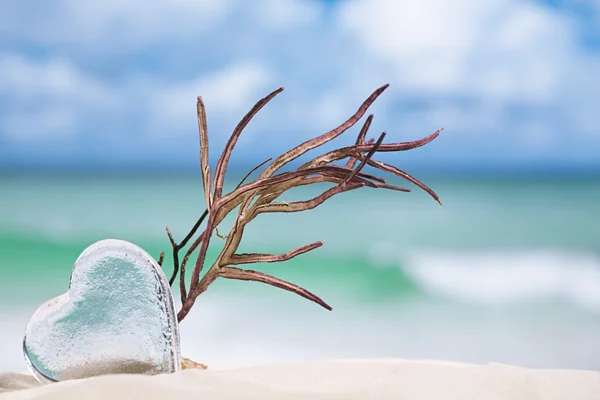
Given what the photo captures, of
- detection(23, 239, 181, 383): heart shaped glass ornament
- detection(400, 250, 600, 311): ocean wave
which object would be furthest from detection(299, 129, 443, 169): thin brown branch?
detection(400, 250, 600, 311): ocean wave

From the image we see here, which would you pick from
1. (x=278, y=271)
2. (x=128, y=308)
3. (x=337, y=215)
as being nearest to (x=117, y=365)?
(x=128, y=308)

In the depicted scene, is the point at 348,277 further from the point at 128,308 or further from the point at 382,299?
the point at 128,308

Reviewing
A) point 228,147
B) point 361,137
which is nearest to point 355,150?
point 361,137

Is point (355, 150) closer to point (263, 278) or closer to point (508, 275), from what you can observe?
point (263, 278)

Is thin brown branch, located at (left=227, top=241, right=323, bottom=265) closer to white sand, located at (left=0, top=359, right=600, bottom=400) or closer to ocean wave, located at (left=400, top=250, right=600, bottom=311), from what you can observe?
white sand, located at (left=0, top=359, right=600, bottom=400)

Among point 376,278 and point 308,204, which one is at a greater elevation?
point 376,278

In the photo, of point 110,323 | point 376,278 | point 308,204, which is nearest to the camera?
point 110,323

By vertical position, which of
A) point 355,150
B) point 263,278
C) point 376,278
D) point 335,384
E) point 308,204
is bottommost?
point 335,384
